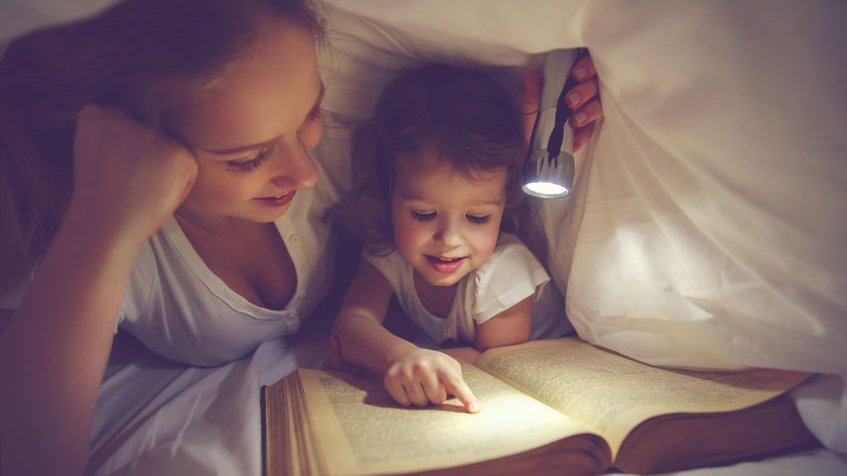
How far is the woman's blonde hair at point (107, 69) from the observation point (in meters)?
0.56

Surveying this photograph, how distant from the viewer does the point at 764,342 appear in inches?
24.8

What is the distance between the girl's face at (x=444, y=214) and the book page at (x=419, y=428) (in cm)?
22

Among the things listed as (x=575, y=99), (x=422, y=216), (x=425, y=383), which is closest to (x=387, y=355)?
(x=425, y=383)

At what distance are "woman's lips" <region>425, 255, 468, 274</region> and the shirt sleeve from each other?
6cm

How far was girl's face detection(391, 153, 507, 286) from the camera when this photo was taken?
812 mm

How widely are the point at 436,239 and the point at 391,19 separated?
320 millimetres

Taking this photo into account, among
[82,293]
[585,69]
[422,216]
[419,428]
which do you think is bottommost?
[419,428]

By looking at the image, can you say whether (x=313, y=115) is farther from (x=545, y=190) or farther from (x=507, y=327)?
(x=507, y=327)

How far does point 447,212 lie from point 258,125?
329 mm

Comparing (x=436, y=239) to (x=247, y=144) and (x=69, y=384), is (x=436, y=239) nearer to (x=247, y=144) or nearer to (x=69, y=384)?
(x=247, y=144)

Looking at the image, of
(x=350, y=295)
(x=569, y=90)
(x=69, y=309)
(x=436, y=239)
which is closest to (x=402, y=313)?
(x=350, y=295)

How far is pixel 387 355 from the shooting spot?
742mm

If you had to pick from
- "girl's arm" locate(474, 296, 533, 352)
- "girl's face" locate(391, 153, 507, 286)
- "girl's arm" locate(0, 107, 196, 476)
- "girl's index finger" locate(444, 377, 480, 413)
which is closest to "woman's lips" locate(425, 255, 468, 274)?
"girl's face" locate(391, 153, 507, 286)

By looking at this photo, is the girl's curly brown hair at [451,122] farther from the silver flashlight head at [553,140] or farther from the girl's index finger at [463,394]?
the girl's index finger at [463,394]
